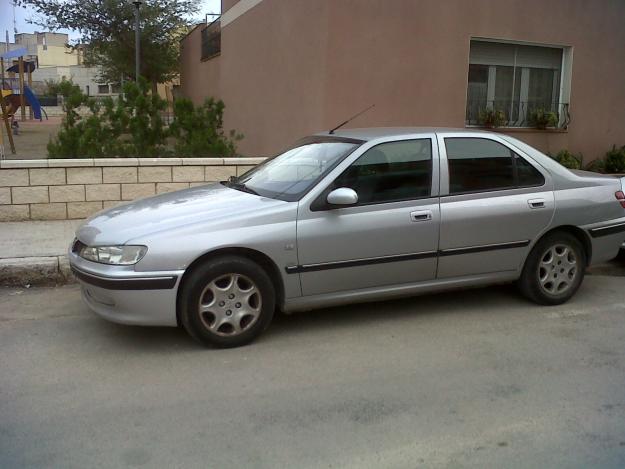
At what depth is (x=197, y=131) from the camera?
9.66 meters

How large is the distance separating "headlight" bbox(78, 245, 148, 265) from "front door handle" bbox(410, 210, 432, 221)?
204cm

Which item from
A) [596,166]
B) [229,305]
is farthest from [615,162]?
[229,305]

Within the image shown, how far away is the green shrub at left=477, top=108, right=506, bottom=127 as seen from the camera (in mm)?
10703

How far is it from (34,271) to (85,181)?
7.31ft

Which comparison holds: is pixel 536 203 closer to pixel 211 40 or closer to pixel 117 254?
pixel 117 254

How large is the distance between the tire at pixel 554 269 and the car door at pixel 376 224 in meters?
1.00

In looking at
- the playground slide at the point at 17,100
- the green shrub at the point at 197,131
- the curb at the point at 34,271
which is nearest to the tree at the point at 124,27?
the playground slide at the point at 17,100

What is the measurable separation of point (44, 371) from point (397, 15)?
7.48m

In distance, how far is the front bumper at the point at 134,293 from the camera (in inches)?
172

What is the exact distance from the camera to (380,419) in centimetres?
363

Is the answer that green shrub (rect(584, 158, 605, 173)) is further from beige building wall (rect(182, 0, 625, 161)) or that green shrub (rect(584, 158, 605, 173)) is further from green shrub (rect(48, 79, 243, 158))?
green shrub (rect(48, 79, 243, 158))

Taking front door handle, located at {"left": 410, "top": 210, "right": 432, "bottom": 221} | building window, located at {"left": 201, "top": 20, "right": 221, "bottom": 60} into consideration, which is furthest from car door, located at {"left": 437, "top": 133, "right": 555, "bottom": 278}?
building window, located at {"left": 201, "top": 20, "right": 221, "bottom": 60}

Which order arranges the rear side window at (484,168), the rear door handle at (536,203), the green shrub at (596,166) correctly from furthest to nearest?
the green shrub at (596,166) → the rear door handle at (536,203) → the rear side window at (484,168)

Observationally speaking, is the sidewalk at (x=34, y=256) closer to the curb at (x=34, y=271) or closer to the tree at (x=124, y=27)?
the curb at (x=34, y=271)
